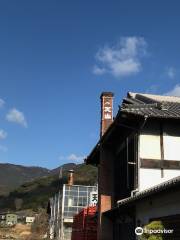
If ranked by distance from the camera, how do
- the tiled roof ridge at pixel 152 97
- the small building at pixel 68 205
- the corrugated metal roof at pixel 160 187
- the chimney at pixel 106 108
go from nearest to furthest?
the corrugated metal roof at pixel 160 187
the tiled roof ridge at pixel 152 97
the chimney at pixel 106 108
the small building at pixel 68 205

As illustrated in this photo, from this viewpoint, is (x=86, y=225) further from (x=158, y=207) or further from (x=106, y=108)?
(x=158, y=207)

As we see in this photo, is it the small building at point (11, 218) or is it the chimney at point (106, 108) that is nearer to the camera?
the chimney at point (106, 108)

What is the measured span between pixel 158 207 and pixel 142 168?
3431mm

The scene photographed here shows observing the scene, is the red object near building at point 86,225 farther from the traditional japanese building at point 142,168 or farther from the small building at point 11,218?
the small building at point 11,218

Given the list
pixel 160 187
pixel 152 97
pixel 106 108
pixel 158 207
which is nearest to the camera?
pixel 160 187

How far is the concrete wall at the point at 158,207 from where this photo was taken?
13758 mm

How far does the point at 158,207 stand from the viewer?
1530 centimetres

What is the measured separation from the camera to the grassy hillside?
144087 millimetres

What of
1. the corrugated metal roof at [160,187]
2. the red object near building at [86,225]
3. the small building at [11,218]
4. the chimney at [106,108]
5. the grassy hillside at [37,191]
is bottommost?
the red object near building at [86,225]

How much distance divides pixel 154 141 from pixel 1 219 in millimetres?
108141

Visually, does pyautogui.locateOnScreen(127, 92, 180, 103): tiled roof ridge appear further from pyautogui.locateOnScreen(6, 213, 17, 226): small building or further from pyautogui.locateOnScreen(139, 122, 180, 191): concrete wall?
pyautogui.locateOnScreen(6, 213, 17, 226): small building

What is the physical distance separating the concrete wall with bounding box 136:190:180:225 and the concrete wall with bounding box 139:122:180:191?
1.79 m

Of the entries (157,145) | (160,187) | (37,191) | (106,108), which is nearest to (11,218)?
(37,191)

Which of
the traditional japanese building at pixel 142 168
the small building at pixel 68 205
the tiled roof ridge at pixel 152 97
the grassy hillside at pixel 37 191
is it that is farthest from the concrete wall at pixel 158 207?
the grassy hillside at pixel 37 191
